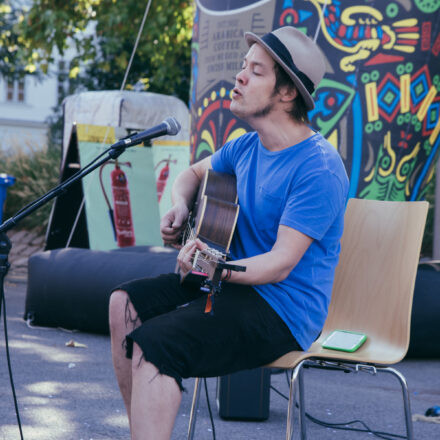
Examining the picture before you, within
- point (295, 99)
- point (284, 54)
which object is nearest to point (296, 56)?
point (284, 54)

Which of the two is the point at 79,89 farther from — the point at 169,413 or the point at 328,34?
the point at 169,413

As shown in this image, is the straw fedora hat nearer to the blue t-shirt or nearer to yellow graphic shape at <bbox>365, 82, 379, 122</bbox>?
the blue t-shirt

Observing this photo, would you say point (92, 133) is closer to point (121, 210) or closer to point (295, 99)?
point (121, 210)

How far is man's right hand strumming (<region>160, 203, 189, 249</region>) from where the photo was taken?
2.57 metres

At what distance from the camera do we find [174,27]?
1024 centimetres

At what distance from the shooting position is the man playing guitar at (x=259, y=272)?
202 cm

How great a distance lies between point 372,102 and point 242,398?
2.40 meters

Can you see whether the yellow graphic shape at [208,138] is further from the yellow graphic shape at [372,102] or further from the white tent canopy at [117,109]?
the white tent canopy at [117,109]

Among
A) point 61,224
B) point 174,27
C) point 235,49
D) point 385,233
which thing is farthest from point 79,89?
point 385,233

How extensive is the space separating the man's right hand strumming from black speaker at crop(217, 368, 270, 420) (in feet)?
3.36

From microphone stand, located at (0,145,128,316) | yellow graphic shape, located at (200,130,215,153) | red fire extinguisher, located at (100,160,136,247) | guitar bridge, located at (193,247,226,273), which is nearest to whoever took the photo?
guitar bridge, located at (193,247,226,273)

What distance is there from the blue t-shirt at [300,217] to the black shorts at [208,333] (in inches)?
2.4

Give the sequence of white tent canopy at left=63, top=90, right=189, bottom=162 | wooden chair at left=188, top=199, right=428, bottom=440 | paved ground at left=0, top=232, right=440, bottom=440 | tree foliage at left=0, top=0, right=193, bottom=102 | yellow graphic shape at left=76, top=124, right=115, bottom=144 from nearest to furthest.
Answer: wooden chair at left=188, top=199, right=428, bottom=440
paved ground at left=0, top=232, right=440, bottom=440
yellow graphic shape at left=76, top=124, right=115, bottom=144
white tent canopy at left=63, top=90, right=189, bottom=162
tree foliage at left=0, top=0, right=193, bottom=102

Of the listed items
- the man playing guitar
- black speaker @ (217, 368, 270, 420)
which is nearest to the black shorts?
the man playing guitar
